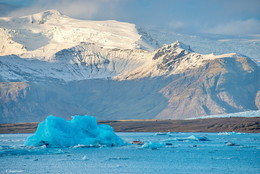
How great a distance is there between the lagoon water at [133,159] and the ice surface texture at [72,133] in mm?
1393

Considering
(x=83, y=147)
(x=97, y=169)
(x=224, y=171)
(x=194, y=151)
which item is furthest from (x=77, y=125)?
(x=224, y=171)

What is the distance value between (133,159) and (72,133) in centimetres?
1991

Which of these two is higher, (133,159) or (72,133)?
(72,133)

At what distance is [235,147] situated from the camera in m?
130

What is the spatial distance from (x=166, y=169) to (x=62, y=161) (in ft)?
61.2

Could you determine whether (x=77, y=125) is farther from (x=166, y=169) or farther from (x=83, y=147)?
(x=166, y=169)

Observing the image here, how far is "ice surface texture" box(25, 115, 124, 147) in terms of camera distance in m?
115

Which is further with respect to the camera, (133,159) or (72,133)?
(72,133)

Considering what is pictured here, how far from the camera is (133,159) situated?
346ft

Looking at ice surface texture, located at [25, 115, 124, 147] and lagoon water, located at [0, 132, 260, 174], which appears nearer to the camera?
lagoon water, located at [0, 132, 260, 174]

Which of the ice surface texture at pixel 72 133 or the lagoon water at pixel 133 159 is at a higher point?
the ice surface texture at pixel 72 133

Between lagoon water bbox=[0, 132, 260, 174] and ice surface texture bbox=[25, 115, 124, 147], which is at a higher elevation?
ice surface texture bbox=[25, 115, 124, 147]

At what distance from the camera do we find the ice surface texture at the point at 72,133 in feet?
378

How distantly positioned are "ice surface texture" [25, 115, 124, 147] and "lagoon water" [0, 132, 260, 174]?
4.57 feet
